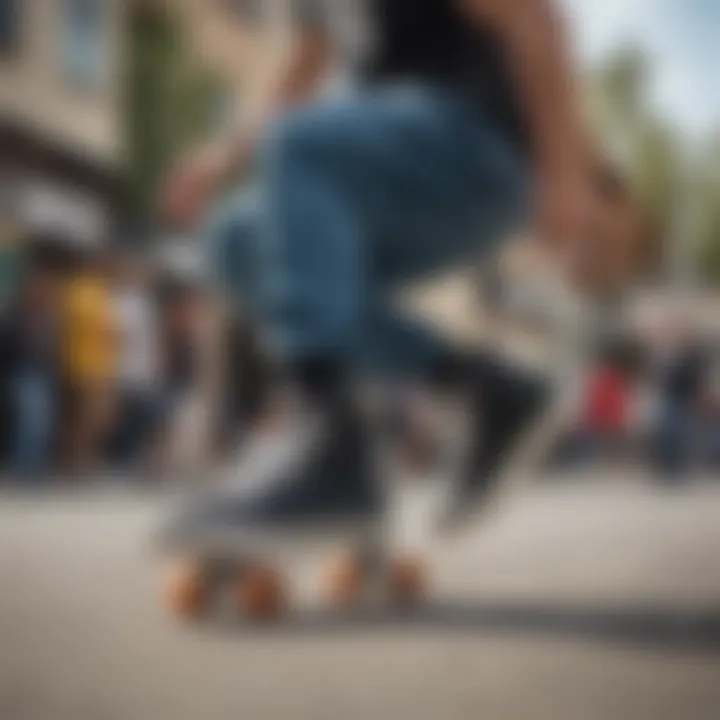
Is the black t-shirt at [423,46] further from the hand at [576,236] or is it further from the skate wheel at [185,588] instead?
the skate wheel at [185,588]

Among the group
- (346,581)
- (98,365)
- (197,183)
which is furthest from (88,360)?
(346,581)

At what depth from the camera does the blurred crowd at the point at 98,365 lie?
0.95 m

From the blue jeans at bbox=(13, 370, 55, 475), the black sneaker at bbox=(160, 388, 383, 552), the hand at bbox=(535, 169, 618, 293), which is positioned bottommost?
the black sneaker at bbox=(160, 388, 383, 552)

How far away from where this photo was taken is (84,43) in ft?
3.15

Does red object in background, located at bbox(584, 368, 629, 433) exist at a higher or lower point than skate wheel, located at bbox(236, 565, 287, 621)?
higher

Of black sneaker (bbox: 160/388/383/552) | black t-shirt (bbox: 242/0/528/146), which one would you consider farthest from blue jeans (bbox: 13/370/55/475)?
black t-shirt (bbox: 242/0/528/146)

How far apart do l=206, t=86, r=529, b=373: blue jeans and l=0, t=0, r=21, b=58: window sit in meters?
0.21

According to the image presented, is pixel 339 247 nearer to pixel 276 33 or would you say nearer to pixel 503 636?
pixel 276 33

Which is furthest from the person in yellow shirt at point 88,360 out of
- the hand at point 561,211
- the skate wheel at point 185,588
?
the hand at point 561,211

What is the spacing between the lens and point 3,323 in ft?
3.18

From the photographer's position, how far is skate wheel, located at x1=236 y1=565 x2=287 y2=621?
3.14ft

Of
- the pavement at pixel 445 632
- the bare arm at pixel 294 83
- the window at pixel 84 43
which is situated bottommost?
the pavement at pixel 445 632

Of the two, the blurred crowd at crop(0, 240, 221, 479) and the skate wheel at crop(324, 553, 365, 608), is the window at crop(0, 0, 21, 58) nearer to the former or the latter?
the blurred crowd at crop(0, 240, 221, 479)

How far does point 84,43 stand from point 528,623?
0.57 metres
